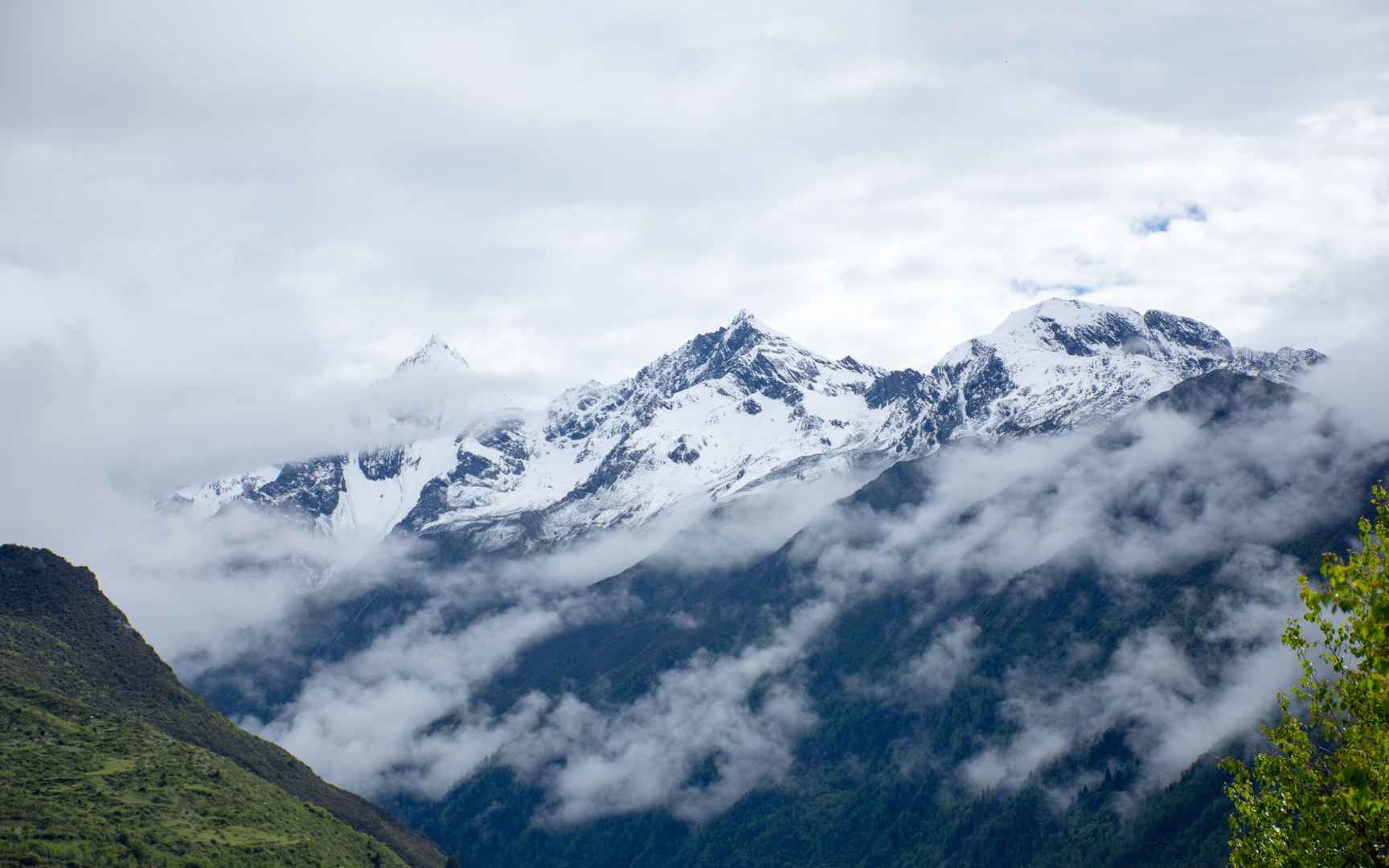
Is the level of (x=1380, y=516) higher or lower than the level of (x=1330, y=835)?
higher

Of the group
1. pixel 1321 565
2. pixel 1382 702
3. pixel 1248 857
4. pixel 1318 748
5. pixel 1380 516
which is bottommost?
pixel 1248 857

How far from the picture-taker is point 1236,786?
4859 centimetres

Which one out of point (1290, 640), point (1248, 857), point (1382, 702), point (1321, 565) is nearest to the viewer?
point (1321, 565)

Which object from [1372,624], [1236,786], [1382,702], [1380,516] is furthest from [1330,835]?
[1372,624]

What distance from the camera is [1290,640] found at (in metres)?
41.3

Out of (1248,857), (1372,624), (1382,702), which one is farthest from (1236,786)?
(1372,624)

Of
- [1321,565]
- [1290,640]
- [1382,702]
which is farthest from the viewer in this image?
[1290,640]

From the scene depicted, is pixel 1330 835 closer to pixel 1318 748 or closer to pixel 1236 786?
pixel 1318 748

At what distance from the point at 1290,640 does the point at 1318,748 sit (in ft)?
18.1

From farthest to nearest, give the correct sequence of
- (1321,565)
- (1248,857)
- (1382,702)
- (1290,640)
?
(1248,857)
(1290,640)
(1382,702)
(1321,565)

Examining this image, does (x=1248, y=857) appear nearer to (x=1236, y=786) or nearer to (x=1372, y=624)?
(x=1236, y=786)

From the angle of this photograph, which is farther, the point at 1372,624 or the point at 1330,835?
the point at 1330,835

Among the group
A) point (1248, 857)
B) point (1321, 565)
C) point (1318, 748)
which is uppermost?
point (1321, 565)

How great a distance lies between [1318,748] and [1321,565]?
16508 millimetres
